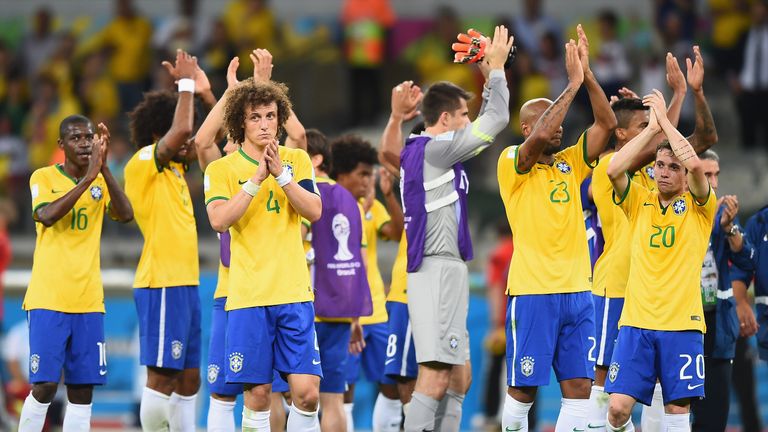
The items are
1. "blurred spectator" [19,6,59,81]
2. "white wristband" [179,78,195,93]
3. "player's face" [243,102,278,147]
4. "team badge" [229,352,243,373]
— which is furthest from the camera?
"blurred spectator" [19,6,59,81]

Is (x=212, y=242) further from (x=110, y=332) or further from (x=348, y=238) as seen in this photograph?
(x=348, y=238)

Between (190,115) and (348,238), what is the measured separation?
1627 millimetres

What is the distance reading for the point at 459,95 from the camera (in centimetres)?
959

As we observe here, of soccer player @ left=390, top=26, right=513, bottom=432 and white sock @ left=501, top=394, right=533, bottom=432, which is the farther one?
soccer player @ left=390, top=26, right=513, bottom=432

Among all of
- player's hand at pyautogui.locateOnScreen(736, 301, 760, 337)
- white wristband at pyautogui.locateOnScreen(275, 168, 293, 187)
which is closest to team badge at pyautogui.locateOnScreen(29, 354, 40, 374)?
white wristband at pyautogui.locateOnScreen(275, 168, 293, 187)

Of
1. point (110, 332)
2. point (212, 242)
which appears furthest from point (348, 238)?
point (212, 242)

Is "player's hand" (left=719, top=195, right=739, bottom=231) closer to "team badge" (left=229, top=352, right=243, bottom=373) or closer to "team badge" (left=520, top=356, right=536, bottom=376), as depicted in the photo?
"team badge" (left=520, top=356, right=536, bottom=376)

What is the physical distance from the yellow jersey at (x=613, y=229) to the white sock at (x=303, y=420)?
2758 mm

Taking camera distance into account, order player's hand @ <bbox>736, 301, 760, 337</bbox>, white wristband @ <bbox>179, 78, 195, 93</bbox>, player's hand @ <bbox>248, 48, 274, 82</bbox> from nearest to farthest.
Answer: player's hand @ <bbox>248, 48, 274, 82</bbox> < white wristband @ <bbox>179, 78, 195, 93</bbox> < player's hand @ <bbox>736, 301, 760, 337</bbox>

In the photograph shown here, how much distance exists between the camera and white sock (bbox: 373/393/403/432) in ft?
36.5

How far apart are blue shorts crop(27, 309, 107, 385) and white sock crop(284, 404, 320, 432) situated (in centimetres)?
198

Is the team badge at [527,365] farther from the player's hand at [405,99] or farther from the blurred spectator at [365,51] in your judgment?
the blurred spectator at [365,51]

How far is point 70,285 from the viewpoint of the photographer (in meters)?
9.62

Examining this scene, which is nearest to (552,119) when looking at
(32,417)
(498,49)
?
(498,49)
